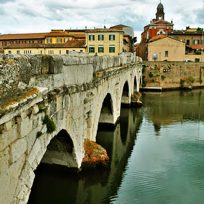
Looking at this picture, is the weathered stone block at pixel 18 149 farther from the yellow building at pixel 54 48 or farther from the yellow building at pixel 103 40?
the yellow building at pixel 54 48

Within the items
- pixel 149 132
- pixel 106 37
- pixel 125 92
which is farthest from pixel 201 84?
pixel 149 132

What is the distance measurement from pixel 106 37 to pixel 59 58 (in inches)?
1408

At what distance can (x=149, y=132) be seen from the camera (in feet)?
64.1

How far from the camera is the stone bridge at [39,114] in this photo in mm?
5176

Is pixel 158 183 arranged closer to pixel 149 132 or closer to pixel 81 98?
pixel 81 98

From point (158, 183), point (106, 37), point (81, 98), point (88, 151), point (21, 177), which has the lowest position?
point (158, 183)

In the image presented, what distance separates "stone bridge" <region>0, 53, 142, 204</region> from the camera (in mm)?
5176

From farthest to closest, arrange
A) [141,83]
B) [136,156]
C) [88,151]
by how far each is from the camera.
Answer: [141,83] → [136,156] → [88,151]

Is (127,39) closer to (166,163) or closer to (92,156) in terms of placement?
(166,163)

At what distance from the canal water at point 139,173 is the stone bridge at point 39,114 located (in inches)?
30.3

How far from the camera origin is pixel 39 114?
6.61m

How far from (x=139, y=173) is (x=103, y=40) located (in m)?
32.1

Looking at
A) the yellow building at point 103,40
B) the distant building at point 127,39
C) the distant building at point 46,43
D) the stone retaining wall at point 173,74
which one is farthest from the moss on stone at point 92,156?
the distant building at point 127,39

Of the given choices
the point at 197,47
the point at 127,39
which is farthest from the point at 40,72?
the point at 197,47
